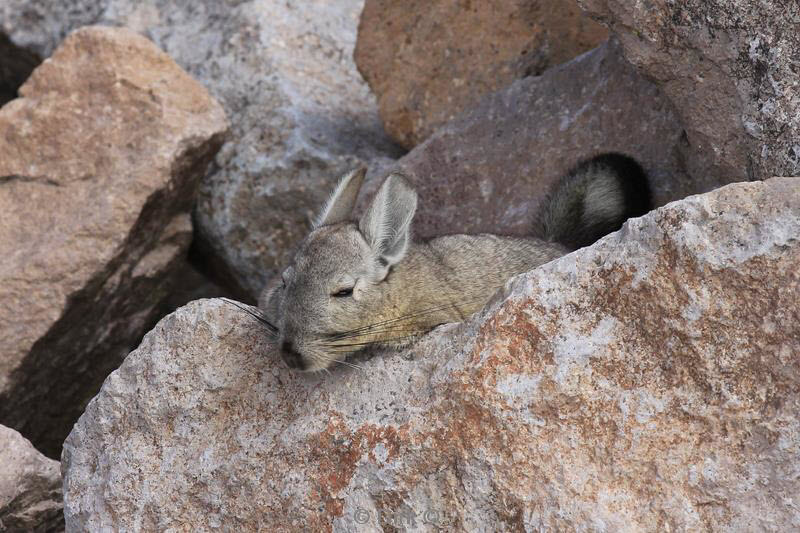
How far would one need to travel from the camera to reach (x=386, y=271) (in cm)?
538

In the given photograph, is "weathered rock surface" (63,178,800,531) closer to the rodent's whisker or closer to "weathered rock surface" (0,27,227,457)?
the rodent's whisker

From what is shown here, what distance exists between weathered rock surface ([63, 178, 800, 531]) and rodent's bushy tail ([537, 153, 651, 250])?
225 cm

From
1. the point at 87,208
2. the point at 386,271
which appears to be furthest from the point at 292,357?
the point at 87,208

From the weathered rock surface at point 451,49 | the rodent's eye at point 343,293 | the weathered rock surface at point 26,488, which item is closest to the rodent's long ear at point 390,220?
the rodent's eye at point 343,293

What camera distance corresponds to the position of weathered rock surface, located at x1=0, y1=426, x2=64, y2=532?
5.44 m

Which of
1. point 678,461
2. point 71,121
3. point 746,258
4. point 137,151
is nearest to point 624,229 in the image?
point 746,258

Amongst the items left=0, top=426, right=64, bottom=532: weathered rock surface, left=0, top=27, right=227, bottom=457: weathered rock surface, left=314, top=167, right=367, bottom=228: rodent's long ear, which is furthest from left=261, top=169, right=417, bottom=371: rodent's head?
left=0, top=27, right=227, bottom=457: weathered rock surface

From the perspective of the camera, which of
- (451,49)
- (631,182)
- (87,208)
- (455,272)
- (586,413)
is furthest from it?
(451,49)

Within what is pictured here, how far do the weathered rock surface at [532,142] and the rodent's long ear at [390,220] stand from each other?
1794 millimetres

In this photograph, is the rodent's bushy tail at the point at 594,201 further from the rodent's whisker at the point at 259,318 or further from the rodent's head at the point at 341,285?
the rodent's whisker at the point at 259,318

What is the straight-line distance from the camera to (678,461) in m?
3.93

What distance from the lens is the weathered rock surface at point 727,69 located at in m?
5.07

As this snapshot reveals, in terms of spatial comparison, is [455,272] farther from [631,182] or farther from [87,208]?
[87,208]

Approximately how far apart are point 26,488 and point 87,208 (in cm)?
278
